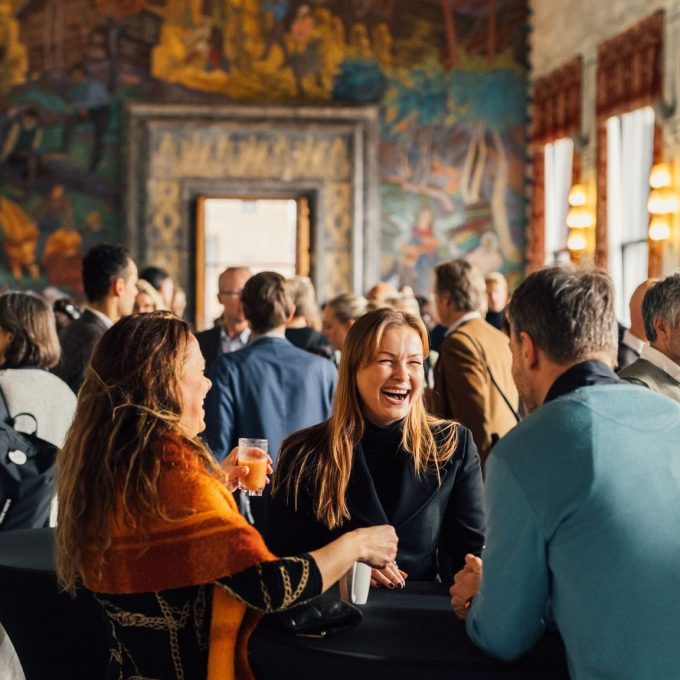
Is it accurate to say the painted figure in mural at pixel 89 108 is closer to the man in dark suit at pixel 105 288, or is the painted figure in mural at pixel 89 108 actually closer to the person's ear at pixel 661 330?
the man in dark suit at pixel 105 288

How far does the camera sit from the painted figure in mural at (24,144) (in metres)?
19.0

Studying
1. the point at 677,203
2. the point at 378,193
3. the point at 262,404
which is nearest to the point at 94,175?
the point at 378,193

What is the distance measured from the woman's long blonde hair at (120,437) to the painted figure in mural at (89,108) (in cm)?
1673

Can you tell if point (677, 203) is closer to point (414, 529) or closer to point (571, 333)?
point (414, 529)

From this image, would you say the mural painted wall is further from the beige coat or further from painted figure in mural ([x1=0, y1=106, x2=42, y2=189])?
the beige coat

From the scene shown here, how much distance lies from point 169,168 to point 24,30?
3288 mm

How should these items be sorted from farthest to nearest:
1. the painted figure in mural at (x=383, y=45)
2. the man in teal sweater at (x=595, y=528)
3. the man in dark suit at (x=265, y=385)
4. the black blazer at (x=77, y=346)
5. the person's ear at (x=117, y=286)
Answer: the painted figure in mural at (x=383, y=45)
the person's ear at (x=117, y=286)
the black blazer at (x=77, y=346)
the man in dark suit at (x=265, y=385)
the man in teal sweater at (x=595, y=528)

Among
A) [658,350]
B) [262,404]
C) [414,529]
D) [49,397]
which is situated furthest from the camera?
[262,404]

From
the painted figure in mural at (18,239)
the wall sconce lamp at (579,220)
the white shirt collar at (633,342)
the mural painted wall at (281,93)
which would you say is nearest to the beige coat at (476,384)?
the white shirt collar at (633,342)

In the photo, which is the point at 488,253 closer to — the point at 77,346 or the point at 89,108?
the point at 89,108

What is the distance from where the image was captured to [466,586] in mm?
3043

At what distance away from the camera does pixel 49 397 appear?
17.3 feet

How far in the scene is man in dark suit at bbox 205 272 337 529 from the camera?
611 cm

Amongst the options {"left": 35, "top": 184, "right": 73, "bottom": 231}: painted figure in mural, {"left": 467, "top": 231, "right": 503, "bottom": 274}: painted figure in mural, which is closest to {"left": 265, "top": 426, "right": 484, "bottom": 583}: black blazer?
{"left": 467, "top": 231, "right": 503, "bottom": 274}: painted figure in mural
